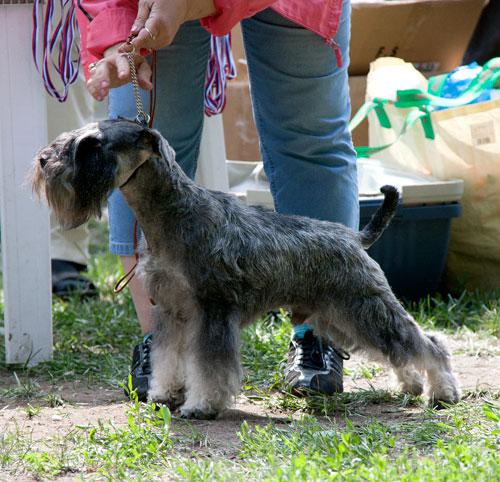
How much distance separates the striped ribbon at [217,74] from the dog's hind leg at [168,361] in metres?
1.23

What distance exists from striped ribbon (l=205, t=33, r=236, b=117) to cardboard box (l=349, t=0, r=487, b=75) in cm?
198

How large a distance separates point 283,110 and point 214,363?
116cm

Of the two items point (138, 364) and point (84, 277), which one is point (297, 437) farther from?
point (84, 277)

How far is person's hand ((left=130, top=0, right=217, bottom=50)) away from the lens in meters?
2.54

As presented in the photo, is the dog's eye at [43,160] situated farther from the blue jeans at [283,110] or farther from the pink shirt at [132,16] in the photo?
the blue jeans at [283,110]

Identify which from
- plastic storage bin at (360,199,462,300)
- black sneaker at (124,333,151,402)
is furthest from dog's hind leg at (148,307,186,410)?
plastic storage bin at (360,199,462,300)

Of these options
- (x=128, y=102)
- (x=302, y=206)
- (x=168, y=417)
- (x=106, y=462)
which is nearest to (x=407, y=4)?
(x=302, y=206)

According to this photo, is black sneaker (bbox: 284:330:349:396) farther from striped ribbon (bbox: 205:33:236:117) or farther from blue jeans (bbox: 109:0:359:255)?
striped ribbon (bbox: 205:33:236:117)

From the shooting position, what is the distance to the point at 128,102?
3027mm

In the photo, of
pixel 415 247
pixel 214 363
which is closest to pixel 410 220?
pixel 415 247

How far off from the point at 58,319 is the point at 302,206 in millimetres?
1849

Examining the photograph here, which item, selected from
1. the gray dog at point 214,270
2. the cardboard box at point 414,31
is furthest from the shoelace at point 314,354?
the cardboard box at point 414,31

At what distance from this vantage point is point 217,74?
3.55 metres

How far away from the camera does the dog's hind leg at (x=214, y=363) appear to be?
8.93ft
